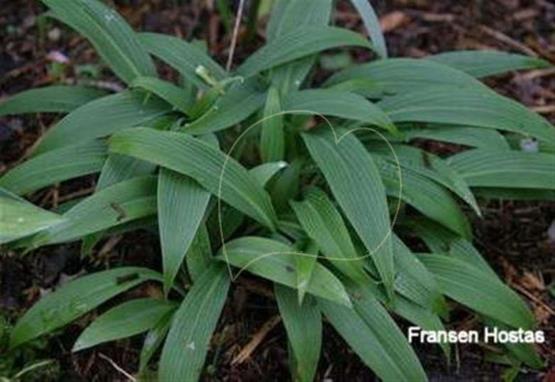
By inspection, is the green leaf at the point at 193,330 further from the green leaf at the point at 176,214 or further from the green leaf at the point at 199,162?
the green leaf at the point at 199,162

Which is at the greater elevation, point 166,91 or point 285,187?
point 166,91

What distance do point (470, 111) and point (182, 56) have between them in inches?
31.0

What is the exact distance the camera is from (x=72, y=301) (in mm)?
1970

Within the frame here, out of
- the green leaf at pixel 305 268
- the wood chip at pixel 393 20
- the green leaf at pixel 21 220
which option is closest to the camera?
the green leaf at pixel 21 220

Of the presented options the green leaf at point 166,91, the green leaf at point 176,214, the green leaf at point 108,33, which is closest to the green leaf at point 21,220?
the green leaf at point 176,214

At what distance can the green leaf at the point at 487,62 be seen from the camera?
2.41 metres

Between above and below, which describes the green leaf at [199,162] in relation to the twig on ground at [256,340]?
above

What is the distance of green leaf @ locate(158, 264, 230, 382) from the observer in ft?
6.07

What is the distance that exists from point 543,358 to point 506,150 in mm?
544

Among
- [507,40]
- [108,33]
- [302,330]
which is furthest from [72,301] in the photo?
[507,40]

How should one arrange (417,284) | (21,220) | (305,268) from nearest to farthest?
(21,220), (305,268), (417,284)

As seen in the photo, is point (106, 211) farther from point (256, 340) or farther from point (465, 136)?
point (465, 136)

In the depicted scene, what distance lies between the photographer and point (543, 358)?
2.11 meters

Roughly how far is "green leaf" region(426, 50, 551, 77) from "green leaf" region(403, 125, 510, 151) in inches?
9.9
